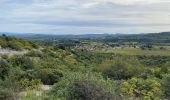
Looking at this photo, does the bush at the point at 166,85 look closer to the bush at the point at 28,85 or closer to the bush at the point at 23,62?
the bush at the point at 28,85

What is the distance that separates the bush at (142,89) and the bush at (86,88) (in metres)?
1.93

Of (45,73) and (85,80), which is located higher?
(85,80)

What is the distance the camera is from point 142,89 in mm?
16047

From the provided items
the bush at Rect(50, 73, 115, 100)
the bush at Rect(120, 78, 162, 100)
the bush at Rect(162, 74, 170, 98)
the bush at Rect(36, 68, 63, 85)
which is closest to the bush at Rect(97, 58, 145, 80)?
the bush at Rect(36, 68, 63, 85)

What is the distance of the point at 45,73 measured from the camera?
25969mm

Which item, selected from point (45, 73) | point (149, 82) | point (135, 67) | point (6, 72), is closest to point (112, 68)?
point (135, 67)

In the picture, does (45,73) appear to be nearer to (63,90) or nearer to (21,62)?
(21,62)

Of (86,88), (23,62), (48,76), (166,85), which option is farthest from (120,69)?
(86,88)

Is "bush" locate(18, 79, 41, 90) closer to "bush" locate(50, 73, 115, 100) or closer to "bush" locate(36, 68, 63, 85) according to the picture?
"bush" locate(36, 68, 63, 85)

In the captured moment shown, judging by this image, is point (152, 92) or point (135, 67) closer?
point (152, 92)

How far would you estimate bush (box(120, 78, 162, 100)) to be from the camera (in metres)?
15.3

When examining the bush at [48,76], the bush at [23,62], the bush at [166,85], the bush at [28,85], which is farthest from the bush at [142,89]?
the bush at [23,62]

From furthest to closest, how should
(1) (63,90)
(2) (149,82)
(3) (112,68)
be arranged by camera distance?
(3) (112,68)
(2) (149,82)
(1) (63,90)

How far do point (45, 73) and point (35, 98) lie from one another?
42.3ft
